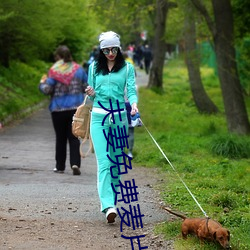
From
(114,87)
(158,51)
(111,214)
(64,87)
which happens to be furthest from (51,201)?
(158,51)

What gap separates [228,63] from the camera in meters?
16.7

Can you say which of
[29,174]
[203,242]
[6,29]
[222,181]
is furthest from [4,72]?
[203,242]

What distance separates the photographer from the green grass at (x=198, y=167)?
7.45m

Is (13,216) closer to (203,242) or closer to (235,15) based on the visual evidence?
(203,242)

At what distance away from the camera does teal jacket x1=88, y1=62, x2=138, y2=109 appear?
767 cm

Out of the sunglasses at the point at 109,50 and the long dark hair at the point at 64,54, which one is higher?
the sunglasses at the point at 109,50

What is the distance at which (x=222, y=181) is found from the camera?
10.5 m

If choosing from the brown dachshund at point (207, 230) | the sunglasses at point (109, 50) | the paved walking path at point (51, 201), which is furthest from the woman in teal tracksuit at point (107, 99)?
the brown dachshund at point (207, 230)

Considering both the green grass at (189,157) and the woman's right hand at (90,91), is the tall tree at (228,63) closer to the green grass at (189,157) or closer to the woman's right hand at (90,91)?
the green grass at (189,157)

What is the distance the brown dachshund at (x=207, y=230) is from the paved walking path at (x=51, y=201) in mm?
423

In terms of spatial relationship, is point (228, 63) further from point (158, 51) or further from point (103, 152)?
point (158, 51)

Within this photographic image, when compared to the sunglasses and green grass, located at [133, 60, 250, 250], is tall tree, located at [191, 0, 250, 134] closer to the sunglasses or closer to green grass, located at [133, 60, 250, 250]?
green grass, located at [133, 60, 250, 250]

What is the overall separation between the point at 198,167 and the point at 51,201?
3872 mm

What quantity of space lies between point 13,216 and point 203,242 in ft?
7.63
